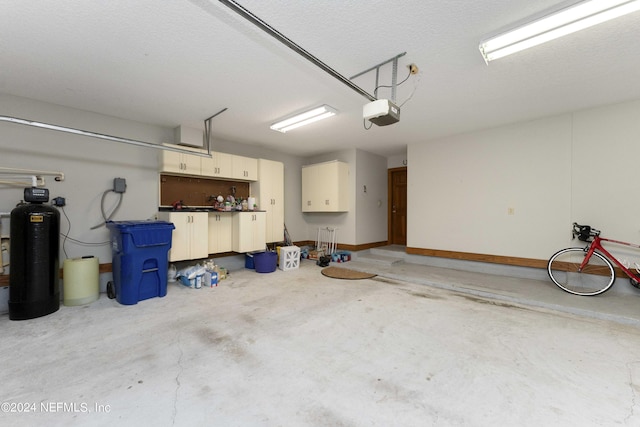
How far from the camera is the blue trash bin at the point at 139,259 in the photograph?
142 inches

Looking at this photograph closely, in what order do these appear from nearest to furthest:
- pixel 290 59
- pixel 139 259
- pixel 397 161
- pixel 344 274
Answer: pixel 290 59
pixel 139 259
pixel 344 274
pixel 397 161

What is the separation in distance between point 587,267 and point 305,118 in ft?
16.1

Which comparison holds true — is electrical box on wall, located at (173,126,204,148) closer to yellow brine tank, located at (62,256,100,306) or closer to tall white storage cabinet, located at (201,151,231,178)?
tall white storage cabinet, located at (201,151,231,178)

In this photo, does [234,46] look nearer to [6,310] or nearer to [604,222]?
[6,310]

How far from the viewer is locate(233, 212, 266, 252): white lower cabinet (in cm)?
532

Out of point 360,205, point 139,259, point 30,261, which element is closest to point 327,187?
point 360,205

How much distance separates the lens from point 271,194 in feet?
19.6

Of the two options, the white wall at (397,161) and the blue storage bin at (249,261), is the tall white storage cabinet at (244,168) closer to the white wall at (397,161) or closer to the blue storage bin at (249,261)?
the blue storage bin at (249,261)

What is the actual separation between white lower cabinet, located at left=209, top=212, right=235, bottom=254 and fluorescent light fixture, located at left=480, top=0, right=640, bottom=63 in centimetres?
488

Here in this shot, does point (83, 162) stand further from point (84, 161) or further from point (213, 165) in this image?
point (213, 165)

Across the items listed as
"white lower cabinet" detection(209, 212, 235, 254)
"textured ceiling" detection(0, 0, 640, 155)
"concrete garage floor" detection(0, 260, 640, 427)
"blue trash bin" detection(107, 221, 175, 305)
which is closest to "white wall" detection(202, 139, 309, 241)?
"white lower cabinet" detection(209, 212, 235, 254)

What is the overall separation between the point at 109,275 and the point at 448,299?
5244mm

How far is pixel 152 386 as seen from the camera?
6.34 feet

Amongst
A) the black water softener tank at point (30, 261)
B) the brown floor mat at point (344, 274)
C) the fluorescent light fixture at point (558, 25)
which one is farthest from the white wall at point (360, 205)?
the black water softener tank at point (30, 261)
